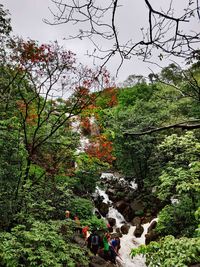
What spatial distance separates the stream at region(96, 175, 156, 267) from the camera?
13.9 metres

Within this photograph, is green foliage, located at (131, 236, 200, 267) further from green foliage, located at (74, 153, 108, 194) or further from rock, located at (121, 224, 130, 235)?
rock, located at (121, 224, 130, 235)

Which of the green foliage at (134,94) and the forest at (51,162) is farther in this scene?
the green foliage at (134,94)

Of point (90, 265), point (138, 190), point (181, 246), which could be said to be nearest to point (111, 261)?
point (90, 265)

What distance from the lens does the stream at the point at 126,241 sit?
45.4ft

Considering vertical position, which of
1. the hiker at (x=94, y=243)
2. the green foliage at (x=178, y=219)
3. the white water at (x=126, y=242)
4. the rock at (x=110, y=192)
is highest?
the rock at (x=110, y=192)

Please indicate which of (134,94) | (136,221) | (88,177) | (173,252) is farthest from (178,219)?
(134,94)

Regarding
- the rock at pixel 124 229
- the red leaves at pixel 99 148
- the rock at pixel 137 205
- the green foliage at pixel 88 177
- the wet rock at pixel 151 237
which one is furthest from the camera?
the rock at pixel 137 205

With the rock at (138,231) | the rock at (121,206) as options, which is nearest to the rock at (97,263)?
the rock at (138,231)

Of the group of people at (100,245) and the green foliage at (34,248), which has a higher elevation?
the green foliage at (34,248)

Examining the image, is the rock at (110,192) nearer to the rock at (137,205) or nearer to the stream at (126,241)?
the stream at (126,241)

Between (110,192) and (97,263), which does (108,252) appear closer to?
(97,263)

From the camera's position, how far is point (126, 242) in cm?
1593

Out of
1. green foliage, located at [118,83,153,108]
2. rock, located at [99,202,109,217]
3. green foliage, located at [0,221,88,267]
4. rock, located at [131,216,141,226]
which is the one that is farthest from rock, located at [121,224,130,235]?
green foliage, located at [118,83,153,108]

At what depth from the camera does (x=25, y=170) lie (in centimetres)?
960
